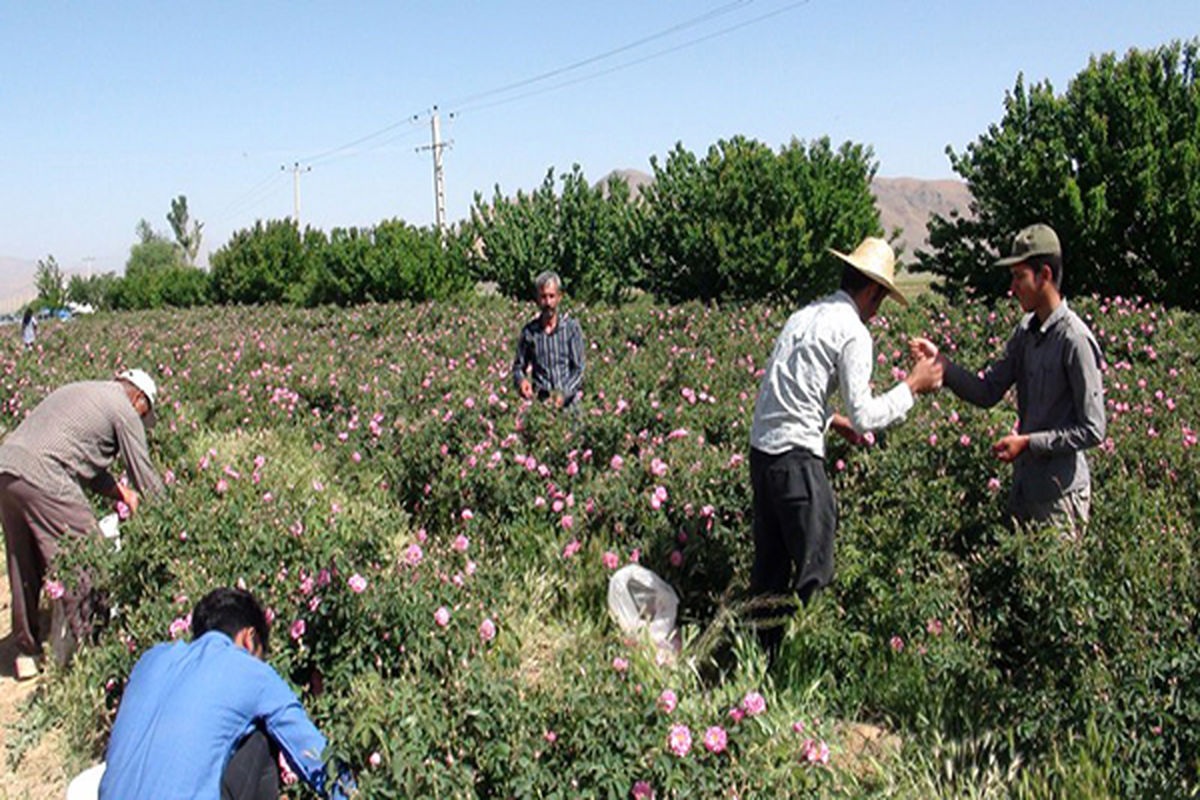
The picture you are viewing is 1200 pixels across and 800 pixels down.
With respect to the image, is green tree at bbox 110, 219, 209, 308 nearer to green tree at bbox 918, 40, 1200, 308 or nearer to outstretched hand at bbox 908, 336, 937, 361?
green tree at bbox 918, 40, 1200, 308

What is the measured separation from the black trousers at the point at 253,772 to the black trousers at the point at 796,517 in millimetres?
2076

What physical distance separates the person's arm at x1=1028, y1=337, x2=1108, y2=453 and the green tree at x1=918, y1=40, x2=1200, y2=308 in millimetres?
9266

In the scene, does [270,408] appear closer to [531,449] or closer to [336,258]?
[531,449]

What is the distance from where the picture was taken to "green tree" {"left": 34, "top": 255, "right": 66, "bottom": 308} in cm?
6662

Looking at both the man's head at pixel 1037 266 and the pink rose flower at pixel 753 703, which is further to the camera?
the man's head at pixel 1037 266

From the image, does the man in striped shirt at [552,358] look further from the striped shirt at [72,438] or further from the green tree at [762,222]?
the green tree at [762,222]

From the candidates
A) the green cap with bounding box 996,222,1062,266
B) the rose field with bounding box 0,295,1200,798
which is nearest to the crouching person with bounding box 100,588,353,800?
the rose field with bounding box 0,295,1200,798

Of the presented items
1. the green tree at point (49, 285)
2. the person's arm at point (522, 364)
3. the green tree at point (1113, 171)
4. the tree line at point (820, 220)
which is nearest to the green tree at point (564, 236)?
the tree line at point (820, 220)

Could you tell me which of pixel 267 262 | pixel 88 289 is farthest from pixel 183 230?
pixel 267 262

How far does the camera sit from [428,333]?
46.6 feet

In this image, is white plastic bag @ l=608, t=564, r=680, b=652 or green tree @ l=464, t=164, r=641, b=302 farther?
green tree @ l=464, t=164, r=641, b=302

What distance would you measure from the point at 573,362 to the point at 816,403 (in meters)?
3.37

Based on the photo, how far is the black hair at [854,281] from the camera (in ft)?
12.9

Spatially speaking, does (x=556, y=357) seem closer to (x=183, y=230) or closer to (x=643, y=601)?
(x=643, y=601)
